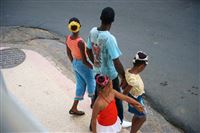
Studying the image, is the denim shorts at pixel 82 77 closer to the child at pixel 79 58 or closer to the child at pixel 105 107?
the child at pixel 79 58

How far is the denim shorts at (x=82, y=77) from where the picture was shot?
13.3ft

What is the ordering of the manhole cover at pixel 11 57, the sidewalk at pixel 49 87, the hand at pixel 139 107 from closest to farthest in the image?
the hand at pixel 139 107, the sidewalk at pixel 49 87, the manhole cover at pixel 11 57

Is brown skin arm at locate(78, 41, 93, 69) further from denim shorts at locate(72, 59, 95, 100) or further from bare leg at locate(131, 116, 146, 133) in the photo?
bare leg at locate(131, 116, 146, 133)

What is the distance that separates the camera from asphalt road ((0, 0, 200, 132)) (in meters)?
5.29

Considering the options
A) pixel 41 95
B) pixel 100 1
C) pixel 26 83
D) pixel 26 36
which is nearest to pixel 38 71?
pixel 26 83

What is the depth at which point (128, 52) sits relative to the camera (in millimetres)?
6758

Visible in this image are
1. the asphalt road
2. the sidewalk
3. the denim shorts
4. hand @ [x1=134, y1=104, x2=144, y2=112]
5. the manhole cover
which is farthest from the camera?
the manhole cover

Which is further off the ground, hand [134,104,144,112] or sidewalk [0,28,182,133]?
hand [134,104,144,112]

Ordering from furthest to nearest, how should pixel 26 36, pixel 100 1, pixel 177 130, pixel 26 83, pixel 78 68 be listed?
pixel 100 1 < pixel 26 36 < pixel 26 83 < pixel 177 130 < pixel 78 68

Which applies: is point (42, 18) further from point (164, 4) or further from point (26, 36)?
point (164, 4)

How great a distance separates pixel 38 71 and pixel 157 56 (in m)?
2.41

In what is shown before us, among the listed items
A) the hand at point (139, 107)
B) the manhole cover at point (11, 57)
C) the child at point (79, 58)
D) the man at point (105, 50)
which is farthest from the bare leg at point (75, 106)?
the manhole cover at point (11, 57)

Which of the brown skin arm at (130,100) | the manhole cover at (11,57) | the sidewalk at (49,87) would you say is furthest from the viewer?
the manhole cover at (11,57)

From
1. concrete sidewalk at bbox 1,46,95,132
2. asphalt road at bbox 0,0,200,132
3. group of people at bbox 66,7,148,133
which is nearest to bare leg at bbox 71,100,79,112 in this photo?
concrete sidewalk at bbox 1,46,95,132
